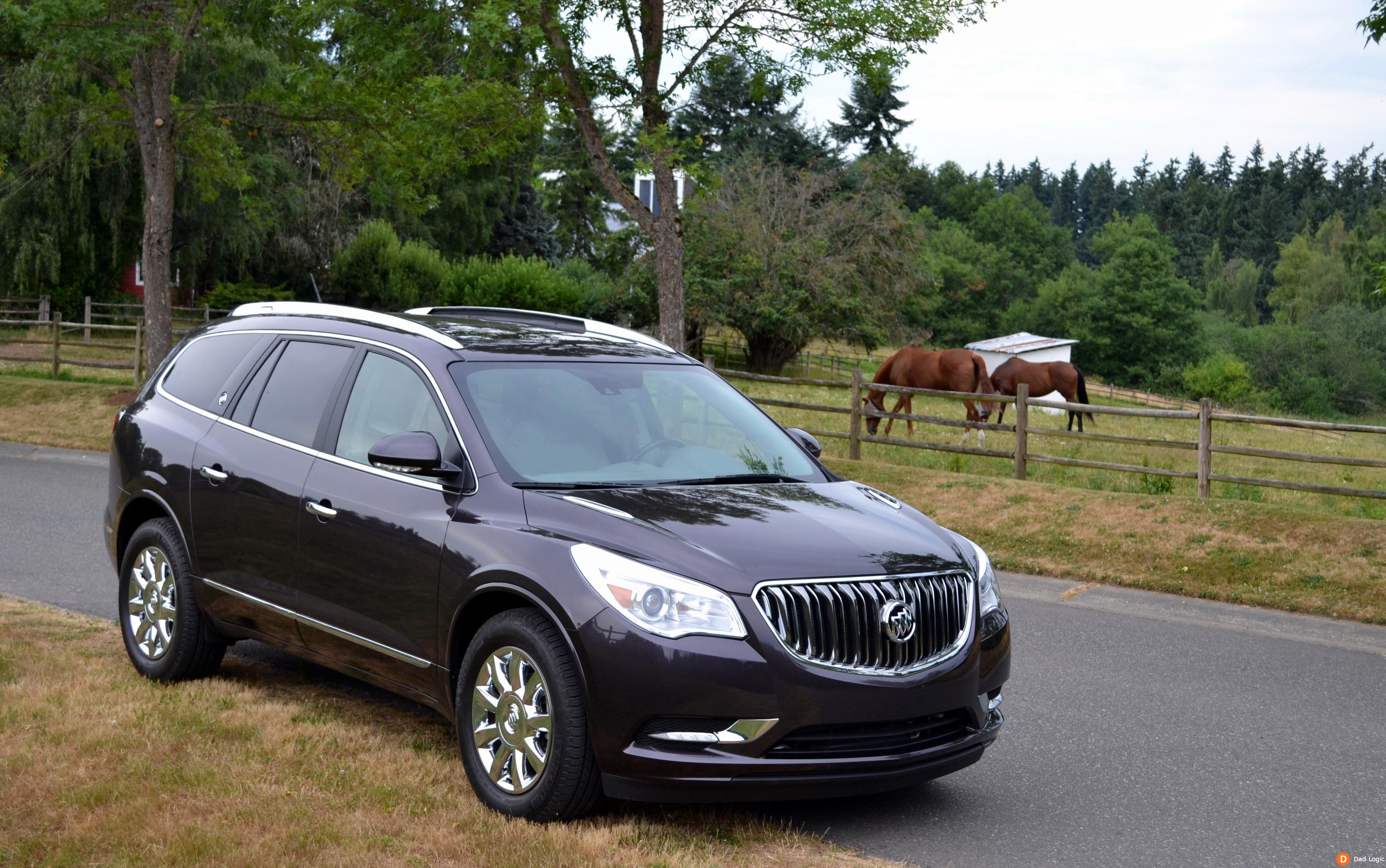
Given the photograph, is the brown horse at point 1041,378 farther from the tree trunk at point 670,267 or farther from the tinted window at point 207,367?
the tinted window at point 207,367

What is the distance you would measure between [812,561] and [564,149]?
51.5 metres

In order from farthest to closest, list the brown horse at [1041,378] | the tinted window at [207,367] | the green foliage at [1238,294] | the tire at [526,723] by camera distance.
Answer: the green foliage at [1238,294]
the brown horse at [1041,378]
the tinted window at [207,367]
the tire at [526,723]

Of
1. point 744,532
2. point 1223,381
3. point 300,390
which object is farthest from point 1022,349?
point 744,532

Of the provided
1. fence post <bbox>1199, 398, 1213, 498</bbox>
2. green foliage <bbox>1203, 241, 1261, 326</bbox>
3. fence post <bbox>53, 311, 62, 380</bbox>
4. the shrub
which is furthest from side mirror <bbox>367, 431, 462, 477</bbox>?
green foliage <bbox>1203, 241, 1261, 326</bbox>

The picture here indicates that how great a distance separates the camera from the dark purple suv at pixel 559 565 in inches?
170

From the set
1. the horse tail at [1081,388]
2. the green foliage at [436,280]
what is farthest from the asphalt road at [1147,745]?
the green foliage at [436,280]

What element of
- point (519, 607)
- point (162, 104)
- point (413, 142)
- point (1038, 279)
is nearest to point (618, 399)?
point (519, 607)

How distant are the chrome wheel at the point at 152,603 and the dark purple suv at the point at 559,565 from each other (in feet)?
0.05

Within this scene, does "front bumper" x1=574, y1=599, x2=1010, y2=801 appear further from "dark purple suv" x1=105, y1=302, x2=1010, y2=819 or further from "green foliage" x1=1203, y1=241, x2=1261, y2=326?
"green foliage" x1=1203, y1=241, x2=1261, y2=326

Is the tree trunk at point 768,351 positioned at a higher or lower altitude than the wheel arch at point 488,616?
higher

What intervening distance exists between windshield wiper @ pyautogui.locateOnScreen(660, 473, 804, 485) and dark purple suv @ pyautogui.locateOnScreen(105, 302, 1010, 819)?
0.04 feet

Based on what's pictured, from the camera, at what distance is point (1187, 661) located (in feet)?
26.5

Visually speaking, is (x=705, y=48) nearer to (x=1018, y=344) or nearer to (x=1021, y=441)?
(x=1021, y=441)

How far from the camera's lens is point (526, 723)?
4582 millimetres
